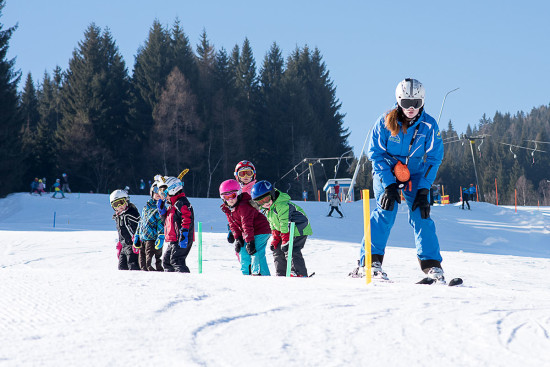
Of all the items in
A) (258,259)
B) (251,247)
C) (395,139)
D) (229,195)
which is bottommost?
(258,259)

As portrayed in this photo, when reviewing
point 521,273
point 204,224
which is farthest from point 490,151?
point 521,273

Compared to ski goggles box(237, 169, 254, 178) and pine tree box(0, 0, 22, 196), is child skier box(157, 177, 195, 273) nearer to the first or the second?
ski goggles box(237, 169, 254, 178)

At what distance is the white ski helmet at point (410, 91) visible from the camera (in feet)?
17.1

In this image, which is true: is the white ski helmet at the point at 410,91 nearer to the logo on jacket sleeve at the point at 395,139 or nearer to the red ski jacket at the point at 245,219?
the logo on jacket sleeve at the point at 395,139

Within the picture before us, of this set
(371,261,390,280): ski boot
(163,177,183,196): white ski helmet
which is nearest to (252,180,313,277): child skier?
(163,177,183,196): white ski helmet

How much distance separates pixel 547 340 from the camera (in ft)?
8.90

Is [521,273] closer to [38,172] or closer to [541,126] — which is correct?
[38,172]

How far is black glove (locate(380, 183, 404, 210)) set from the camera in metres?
5.16

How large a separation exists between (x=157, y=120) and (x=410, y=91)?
4349cm

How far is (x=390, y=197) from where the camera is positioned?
5164mm

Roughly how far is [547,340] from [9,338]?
2.33 metres

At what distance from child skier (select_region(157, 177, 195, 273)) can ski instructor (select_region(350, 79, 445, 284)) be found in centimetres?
327

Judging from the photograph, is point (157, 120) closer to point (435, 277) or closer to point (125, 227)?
point (125, 227)

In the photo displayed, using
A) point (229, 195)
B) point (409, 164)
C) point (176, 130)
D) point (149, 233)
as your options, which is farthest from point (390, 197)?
point (176, 130)
